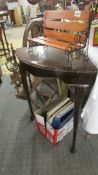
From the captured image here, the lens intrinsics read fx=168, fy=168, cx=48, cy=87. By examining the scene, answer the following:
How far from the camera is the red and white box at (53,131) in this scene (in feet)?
4.24

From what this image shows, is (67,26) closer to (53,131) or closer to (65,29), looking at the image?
(65,29)

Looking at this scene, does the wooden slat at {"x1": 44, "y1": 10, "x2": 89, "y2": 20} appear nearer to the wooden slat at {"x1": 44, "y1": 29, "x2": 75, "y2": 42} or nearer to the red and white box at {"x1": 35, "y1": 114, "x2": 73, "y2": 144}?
the wooden slat at {"x1": 44, "y1": 29, "x2": 75, "y2": 42}

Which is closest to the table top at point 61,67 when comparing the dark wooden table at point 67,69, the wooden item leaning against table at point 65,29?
the dark wooden table at point 67,69

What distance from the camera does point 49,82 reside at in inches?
85.3

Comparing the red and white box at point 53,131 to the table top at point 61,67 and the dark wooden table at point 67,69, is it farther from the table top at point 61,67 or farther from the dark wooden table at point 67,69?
the table top at point 61,67

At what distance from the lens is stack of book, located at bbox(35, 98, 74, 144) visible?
4.13 feet

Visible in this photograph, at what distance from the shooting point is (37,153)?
135 centimetres

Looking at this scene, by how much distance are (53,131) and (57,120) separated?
104 mm

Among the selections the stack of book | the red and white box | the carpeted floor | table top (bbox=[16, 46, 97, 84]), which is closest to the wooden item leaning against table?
table top (bbox=[16, 46, 97, 84])

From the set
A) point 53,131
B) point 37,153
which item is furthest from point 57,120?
point 37,153

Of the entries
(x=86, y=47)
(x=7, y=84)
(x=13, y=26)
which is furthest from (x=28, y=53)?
(x=13, y=26)

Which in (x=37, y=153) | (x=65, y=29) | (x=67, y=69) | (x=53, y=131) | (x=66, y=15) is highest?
(x=66, y=15)

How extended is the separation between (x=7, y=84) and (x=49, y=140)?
4.02ft

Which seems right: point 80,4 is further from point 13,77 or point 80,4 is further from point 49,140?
point 49,140
